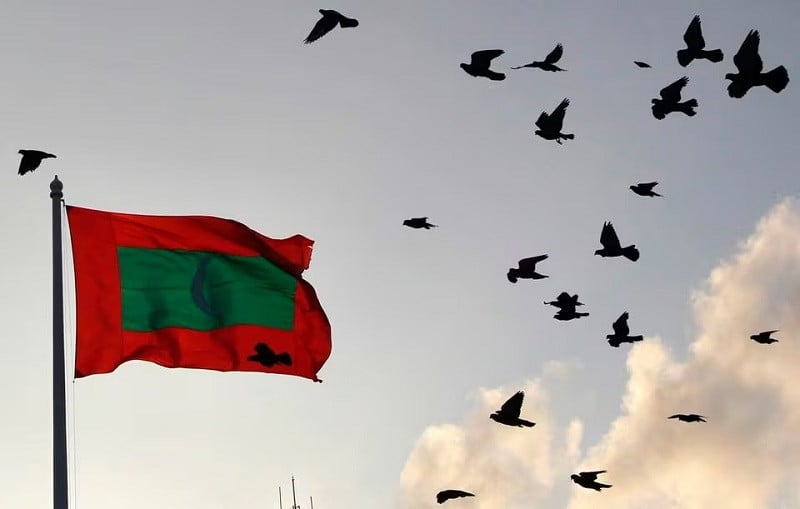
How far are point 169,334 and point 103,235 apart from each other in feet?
6.88

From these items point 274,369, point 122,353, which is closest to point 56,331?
point 122,353

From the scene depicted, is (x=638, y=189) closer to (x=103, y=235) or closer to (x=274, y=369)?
(x=274, y=369)

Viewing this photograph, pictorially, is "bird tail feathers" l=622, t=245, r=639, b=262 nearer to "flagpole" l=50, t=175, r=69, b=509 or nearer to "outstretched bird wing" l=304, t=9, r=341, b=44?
"outstretched bird wing" l=304, t=9, r=341, b=44

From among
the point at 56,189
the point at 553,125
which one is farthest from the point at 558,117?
the point at 56,189

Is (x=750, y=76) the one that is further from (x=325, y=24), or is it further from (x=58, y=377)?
(x=58, y=377)

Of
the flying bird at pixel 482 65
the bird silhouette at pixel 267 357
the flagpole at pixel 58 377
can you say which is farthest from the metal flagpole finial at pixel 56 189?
the flying bird at pixel 482 65

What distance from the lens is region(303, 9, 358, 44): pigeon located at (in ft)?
93.4

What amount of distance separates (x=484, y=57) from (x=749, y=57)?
5.84m

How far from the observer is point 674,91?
104 feet

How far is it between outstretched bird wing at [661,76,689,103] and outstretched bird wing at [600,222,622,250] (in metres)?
3.26

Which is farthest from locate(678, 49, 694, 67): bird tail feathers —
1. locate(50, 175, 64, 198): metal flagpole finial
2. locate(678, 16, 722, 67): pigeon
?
locate(50, 175, 64, 198): metal flagpole finial

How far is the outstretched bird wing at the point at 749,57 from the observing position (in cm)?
2895

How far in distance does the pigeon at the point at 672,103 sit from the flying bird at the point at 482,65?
12.2ft

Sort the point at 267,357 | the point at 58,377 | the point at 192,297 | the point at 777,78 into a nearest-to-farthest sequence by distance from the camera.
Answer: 1. the point at 58,377
2. the point at 267,357
3. the point at 192,297
4. the point at 777,78
